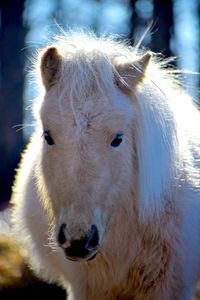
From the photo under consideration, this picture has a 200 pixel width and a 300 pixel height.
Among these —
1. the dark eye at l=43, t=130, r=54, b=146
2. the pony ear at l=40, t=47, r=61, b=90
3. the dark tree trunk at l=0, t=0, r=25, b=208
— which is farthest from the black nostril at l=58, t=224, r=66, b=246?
the dark tree trunk at l=0, t=0, r=25, b=208

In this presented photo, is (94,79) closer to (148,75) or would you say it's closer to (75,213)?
(148,75)

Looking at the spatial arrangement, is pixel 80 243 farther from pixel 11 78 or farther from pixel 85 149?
pixel 11 78

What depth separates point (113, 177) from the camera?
3414 mm

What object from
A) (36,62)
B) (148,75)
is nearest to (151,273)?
(148,75)

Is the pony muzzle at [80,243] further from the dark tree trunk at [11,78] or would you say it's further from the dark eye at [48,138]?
the dark tree trunk at [11,78]

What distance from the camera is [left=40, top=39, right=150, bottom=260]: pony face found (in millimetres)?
3199

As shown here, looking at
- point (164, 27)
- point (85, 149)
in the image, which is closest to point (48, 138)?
point (85, 149)

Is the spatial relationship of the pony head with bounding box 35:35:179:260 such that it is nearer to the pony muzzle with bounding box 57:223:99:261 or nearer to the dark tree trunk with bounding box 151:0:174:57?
the pony muzzle with bounding box 57:223:99:261

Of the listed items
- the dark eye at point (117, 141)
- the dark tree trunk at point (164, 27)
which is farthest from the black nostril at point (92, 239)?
the dark tree trunk at point (164, 27)

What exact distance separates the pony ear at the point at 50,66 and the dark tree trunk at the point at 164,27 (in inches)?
316

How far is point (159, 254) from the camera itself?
384cm

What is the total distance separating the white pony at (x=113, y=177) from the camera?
129 inches

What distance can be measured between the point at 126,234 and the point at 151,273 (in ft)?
0.93

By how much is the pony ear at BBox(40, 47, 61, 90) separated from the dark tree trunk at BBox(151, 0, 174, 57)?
8015 millimetres
